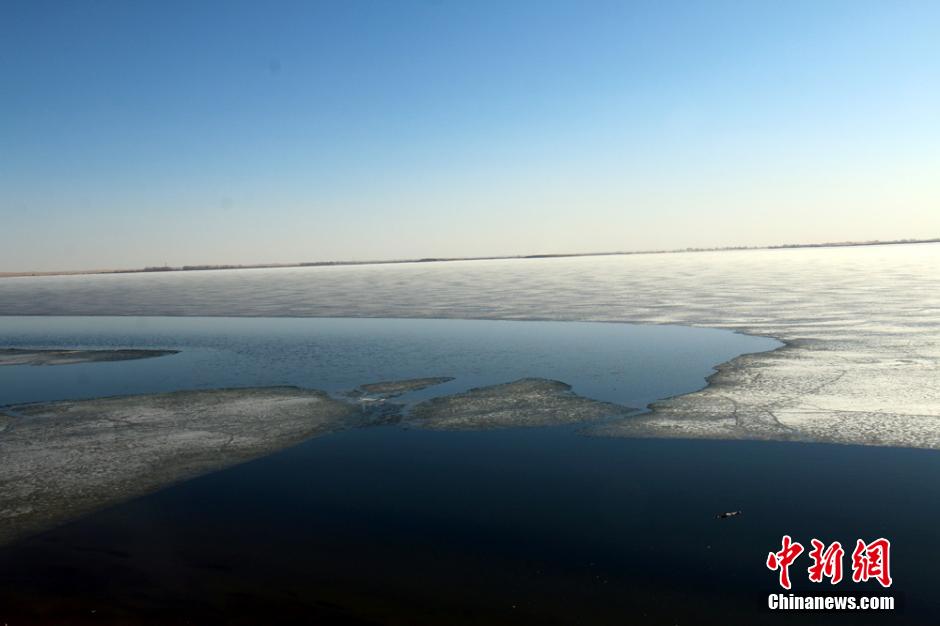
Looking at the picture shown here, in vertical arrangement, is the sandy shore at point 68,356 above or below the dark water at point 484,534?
above

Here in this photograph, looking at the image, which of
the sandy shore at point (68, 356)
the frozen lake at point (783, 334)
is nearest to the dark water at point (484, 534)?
the frozen lake at point (783, 334)

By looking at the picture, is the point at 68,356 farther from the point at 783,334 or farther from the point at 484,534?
the point at 783,334

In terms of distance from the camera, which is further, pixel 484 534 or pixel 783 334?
pixel 783 334

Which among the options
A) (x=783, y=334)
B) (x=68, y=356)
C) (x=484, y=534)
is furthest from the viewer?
(x=68, y=356)

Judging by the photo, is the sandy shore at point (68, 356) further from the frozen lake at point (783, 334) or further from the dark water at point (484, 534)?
the dark water at point (484, 534)

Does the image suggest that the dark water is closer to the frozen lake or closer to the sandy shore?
the frozen lake

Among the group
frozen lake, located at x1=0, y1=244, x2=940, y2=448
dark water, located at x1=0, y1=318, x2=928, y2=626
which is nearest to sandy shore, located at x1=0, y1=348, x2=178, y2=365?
frozen lake, located at x1=0, y1=244, x2=940, y2=448

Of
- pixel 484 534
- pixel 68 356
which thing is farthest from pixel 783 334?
pixel 68 356

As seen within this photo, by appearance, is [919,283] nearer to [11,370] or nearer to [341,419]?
[341,419]
